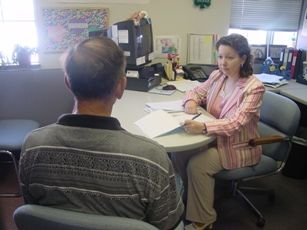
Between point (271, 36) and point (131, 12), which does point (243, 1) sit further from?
point (131, 12)

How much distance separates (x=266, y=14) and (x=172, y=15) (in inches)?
41.7

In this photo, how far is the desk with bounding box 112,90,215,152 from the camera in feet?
4.96

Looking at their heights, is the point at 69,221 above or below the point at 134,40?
below

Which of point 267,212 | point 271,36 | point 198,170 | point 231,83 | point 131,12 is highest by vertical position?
point 131,12

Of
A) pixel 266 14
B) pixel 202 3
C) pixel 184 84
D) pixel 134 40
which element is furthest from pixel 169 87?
pixel 266 14

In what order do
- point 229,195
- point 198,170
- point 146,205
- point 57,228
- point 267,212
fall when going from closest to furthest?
point 57,228 → point 146,205 → point 198,170 → point 267,212 → point 229,195

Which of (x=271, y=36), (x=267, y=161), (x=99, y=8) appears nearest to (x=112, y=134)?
(x=267, y=161)

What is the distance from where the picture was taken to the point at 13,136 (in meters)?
2.23

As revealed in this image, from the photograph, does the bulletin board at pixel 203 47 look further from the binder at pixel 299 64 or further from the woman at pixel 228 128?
the woman at pixel 228 128

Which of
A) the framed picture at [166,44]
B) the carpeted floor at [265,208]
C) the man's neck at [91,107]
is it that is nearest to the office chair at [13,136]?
the carpeted floor at [265,208]

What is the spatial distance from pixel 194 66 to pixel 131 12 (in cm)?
76

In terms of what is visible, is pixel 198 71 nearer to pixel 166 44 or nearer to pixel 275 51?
pixel 166 44

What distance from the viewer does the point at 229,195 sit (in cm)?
238

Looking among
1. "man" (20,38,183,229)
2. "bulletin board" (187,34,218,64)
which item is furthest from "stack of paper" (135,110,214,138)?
"bulletin board" (187,34,218,64)
